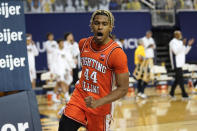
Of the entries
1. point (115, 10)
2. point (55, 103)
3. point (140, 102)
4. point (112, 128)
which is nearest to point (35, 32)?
point (115, 10)

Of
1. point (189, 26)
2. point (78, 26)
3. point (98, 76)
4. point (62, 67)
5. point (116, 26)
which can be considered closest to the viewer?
point (98, 76)

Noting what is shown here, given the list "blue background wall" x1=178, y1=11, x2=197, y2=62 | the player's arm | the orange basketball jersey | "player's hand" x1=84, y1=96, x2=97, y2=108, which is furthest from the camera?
"blue background wall" x1=178, y1=11, x2=197, y2=62

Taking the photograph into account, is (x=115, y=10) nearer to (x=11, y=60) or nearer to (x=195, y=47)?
(x=195, y=47)

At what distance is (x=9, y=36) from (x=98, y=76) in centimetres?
107

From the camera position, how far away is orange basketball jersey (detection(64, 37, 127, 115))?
389cm

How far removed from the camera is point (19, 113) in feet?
14.0

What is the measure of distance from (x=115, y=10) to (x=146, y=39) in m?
2.69

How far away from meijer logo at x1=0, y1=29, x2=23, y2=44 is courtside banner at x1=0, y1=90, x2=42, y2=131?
57 centimetres

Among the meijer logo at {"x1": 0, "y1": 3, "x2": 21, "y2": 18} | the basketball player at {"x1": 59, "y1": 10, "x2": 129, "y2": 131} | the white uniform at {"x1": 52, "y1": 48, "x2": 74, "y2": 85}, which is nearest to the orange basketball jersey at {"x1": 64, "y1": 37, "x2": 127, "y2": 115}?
the basketball player at {"x1": 59, "y1": 10, "x2": 129, "y2": 131}

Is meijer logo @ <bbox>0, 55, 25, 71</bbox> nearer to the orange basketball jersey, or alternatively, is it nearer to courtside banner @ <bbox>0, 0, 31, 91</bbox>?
courtside banner @ <bbox>0, 0, 31, 91</bbox>

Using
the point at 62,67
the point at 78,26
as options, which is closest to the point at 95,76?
the point at 62,67

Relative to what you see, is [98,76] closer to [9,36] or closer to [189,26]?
[9,36]

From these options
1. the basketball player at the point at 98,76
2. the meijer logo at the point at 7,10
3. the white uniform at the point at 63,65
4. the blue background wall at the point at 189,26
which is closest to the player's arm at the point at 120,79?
the basketball player at the point at 98,76

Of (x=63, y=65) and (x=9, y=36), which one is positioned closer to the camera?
(x=9, y=36)
